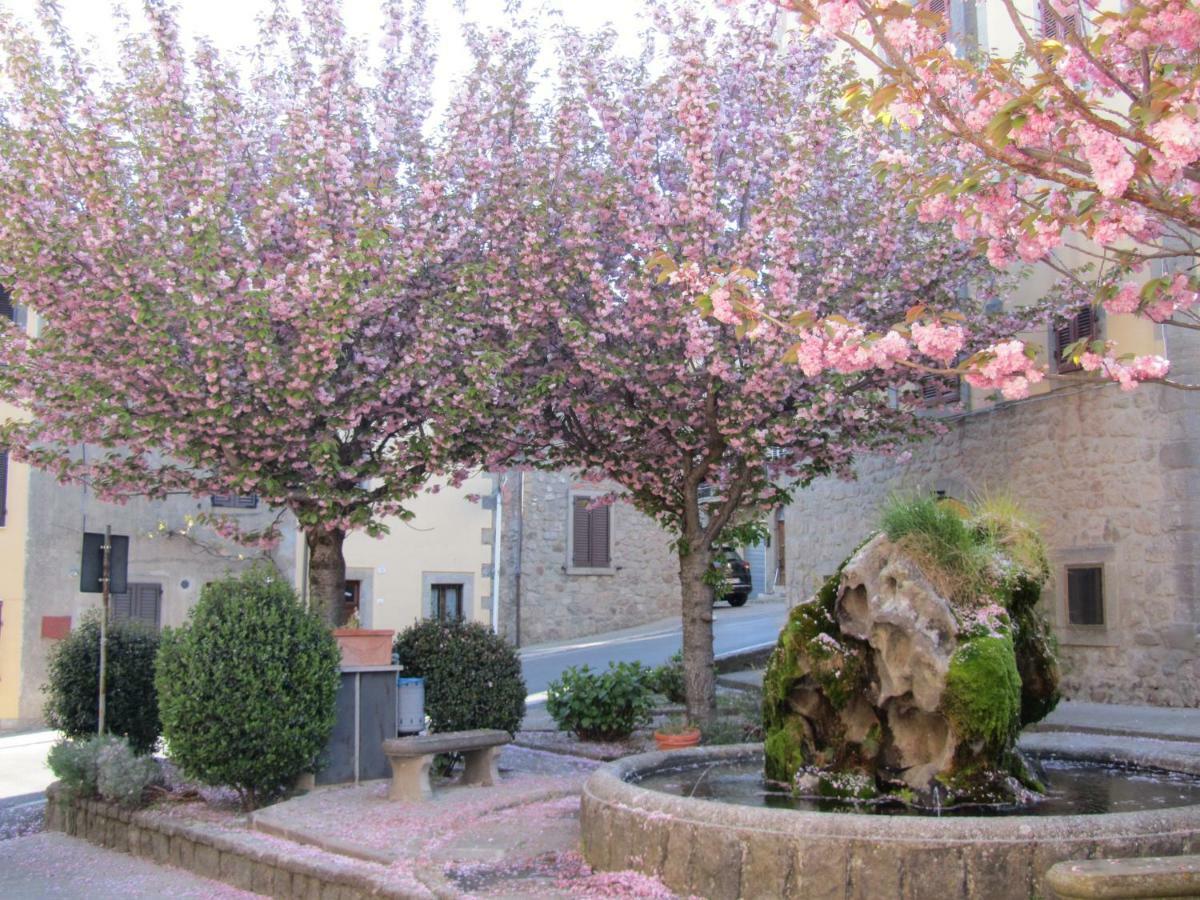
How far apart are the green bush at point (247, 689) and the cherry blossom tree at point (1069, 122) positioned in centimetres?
509

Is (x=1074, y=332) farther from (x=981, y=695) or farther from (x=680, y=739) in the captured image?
(x=981, y=695)

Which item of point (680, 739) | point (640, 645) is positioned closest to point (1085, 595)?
point (680, 739)

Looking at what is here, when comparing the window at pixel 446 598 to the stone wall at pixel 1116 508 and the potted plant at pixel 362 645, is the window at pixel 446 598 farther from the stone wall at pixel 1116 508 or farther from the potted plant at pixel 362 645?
the potted plant at pixel 362 645

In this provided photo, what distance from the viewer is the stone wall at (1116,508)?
12531mm

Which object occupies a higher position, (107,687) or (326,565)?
(326,565)

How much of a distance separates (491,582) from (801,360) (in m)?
20.1

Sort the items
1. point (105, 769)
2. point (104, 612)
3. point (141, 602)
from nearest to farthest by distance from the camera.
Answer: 1. point (105, 769)
2. point (104, 612)
3. point (141, 602)

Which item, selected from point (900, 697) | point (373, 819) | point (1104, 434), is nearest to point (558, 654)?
point (1104, 434)

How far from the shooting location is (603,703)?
40.0ft

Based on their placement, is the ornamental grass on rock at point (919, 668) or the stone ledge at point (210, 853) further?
the stone ledge at point (210, 853)

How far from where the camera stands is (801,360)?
19.3ft

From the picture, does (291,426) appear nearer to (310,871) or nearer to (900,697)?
(310,871)

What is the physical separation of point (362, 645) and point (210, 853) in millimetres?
2082

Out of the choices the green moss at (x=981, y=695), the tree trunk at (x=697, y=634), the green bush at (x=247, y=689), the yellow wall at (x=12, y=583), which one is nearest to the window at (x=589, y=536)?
the yellow wall at (x=12, y=583)
